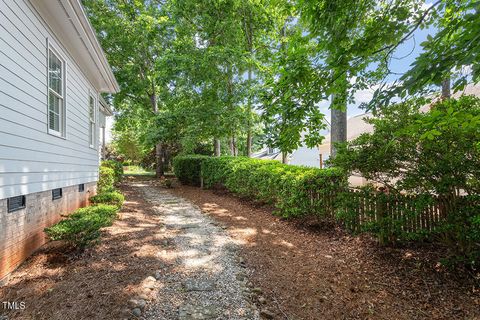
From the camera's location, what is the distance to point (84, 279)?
3.11 meters

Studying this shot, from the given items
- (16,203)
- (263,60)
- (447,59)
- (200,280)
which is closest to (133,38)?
(263,60)

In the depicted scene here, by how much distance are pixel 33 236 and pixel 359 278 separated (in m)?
4.79

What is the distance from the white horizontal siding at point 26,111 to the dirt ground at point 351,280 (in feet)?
11.1

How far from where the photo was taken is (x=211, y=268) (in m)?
3.59

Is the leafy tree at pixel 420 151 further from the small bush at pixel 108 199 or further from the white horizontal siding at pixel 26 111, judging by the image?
the small bush at pixel 108 199

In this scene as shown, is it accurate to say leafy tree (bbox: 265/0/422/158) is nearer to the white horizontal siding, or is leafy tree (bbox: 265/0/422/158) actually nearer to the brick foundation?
the white horizontal siding

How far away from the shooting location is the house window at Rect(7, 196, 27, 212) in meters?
3.24

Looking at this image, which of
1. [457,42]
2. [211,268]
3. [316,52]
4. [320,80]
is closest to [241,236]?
[211,268]

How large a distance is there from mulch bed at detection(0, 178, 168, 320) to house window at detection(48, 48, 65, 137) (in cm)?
224

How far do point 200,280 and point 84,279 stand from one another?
55.1 inches

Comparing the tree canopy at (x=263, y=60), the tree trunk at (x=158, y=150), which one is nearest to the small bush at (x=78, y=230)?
the tree canopy at (x=263, y=60)

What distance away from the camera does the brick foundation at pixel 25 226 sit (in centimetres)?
312

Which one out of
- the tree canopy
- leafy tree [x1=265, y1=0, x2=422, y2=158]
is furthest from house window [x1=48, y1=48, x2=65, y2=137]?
leafy tree [x1=265, y1=0, x2=422, y2=158]

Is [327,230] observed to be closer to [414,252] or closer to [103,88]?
[414,252]
